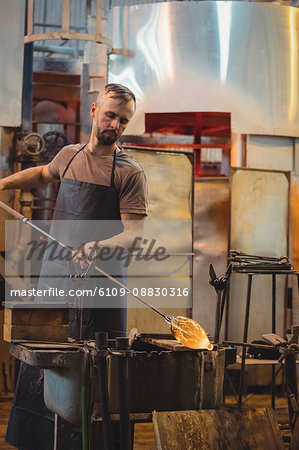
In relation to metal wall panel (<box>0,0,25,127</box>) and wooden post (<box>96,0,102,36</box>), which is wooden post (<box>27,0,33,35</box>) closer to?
metal wall panel (<box>0,0,25,127</box>)

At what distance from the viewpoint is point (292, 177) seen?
598cm

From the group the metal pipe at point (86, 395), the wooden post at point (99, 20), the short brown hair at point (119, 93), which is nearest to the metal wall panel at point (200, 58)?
the wooden post at point (99, 20)

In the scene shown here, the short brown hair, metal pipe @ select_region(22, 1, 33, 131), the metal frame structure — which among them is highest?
the metal frame structure

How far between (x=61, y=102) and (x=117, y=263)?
457cm

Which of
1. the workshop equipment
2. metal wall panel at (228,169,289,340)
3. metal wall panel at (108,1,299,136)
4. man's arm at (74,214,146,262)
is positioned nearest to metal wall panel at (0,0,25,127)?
metal wall panel at (108,1,299,136)

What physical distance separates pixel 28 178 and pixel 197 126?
3.49 m

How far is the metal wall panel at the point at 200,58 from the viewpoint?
225 inches

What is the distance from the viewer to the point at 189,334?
108 inches

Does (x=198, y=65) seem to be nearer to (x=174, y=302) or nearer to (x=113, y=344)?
(x=174, y=302)

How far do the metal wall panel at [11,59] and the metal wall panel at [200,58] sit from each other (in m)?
0.82

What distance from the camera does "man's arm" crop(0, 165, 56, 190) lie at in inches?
134

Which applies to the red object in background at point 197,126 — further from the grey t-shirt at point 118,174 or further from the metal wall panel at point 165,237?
the grey t-shirt at point 118,174

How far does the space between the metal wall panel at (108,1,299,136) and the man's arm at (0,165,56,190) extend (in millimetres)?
2306

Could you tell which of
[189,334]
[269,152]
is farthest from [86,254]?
[269,152]
